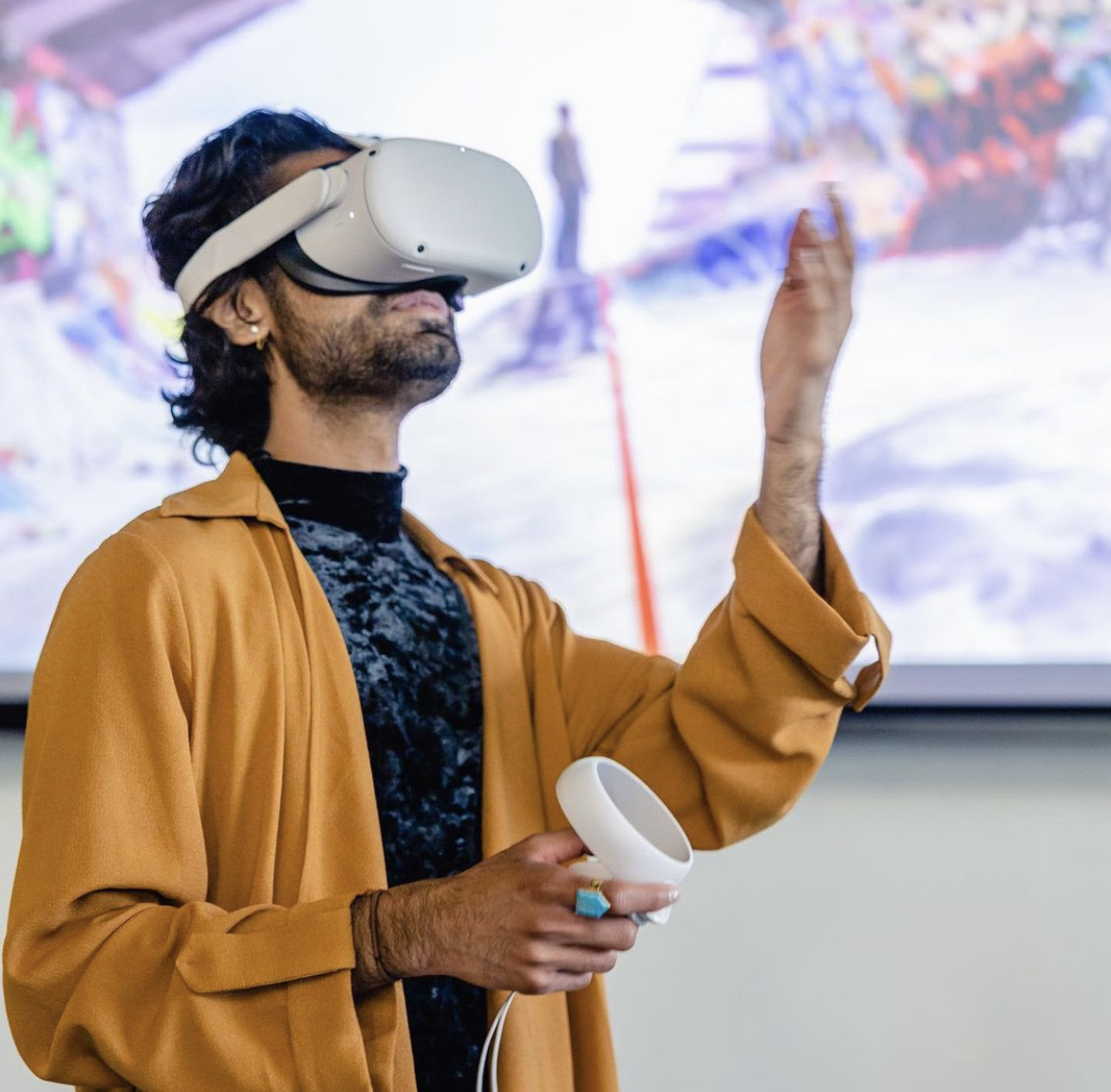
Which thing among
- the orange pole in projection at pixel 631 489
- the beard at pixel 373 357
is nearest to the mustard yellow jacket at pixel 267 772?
the beard at pixel 373 357

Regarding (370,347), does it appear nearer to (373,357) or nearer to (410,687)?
(373,357)

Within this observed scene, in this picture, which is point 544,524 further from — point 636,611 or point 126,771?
point 126,771

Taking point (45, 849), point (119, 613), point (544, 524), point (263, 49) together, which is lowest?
point (45, 849)

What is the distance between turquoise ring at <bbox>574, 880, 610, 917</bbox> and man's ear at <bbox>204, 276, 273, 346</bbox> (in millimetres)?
699

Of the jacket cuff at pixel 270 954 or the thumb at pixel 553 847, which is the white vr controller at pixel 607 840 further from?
the jacket cuff at pixel 270 954

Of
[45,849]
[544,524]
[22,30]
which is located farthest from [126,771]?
[22,30]

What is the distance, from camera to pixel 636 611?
72.8 inches

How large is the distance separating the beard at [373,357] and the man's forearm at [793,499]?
322 mm

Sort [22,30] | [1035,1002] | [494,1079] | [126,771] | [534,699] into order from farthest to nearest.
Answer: [22,30], [1035,1002], [534,699], [494,1079], [126,771]

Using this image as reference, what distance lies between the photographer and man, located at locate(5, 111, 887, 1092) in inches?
38.9

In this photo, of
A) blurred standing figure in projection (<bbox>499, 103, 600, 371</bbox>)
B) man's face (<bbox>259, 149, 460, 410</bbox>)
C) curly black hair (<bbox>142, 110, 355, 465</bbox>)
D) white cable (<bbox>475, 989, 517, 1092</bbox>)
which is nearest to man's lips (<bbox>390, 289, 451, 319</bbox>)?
man's face (<bbox>259, 149, 460, 410</bbox>)

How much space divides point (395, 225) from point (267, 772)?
49 cm

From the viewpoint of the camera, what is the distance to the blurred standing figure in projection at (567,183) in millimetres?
1890

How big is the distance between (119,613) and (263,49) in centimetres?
110
